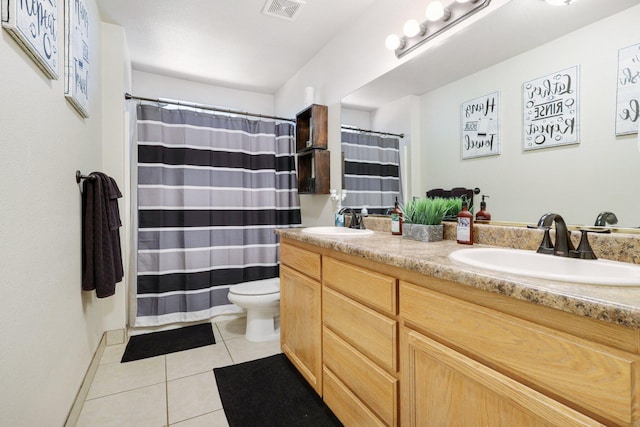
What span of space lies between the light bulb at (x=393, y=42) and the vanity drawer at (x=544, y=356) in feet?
4.81

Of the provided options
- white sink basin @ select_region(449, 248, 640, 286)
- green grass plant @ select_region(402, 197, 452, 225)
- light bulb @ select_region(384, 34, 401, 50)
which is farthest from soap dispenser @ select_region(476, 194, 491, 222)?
light bulb @ select_region(384, 34, 401, 50)

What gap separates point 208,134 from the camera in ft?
8.56

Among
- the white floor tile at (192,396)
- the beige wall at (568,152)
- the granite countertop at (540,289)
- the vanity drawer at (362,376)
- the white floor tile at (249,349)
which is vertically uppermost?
the beige wall at (568,152)

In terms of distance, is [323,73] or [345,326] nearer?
[345,326]

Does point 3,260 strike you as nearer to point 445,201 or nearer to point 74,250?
point 74,250

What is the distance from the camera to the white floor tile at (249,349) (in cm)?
207

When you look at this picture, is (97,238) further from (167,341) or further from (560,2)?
(560,2)

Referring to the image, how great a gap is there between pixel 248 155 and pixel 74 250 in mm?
1585

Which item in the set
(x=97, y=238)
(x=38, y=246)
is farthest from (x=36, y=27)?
(x=97, y=238)

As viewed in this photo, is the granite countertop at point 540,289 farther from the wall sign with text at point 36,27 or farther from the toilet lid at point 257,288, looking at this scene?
the toilet lid at point 257,288

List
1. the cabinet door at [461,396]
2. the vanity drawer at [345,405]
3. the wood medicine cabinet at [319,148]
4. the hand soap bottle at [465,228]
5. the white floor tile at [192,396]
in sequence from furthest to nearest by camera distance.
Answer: the wood medicine cabinet at [319,148]
the white floor tile at [192,396]
the hand soap bottle at [465,228]
the vanity drawer at [345,405]
the cabinet door at [461,396]

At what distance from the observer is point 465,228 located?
51.2 inches

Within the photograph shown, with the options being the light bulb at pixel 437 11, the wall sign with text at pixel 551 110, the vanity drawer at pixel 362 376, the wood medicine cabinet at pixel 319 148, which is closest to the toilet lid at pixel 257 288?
the wood medicine cabinet at pixel 319 148

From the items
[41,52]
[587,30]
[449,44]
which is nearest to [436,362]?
[587,30]
